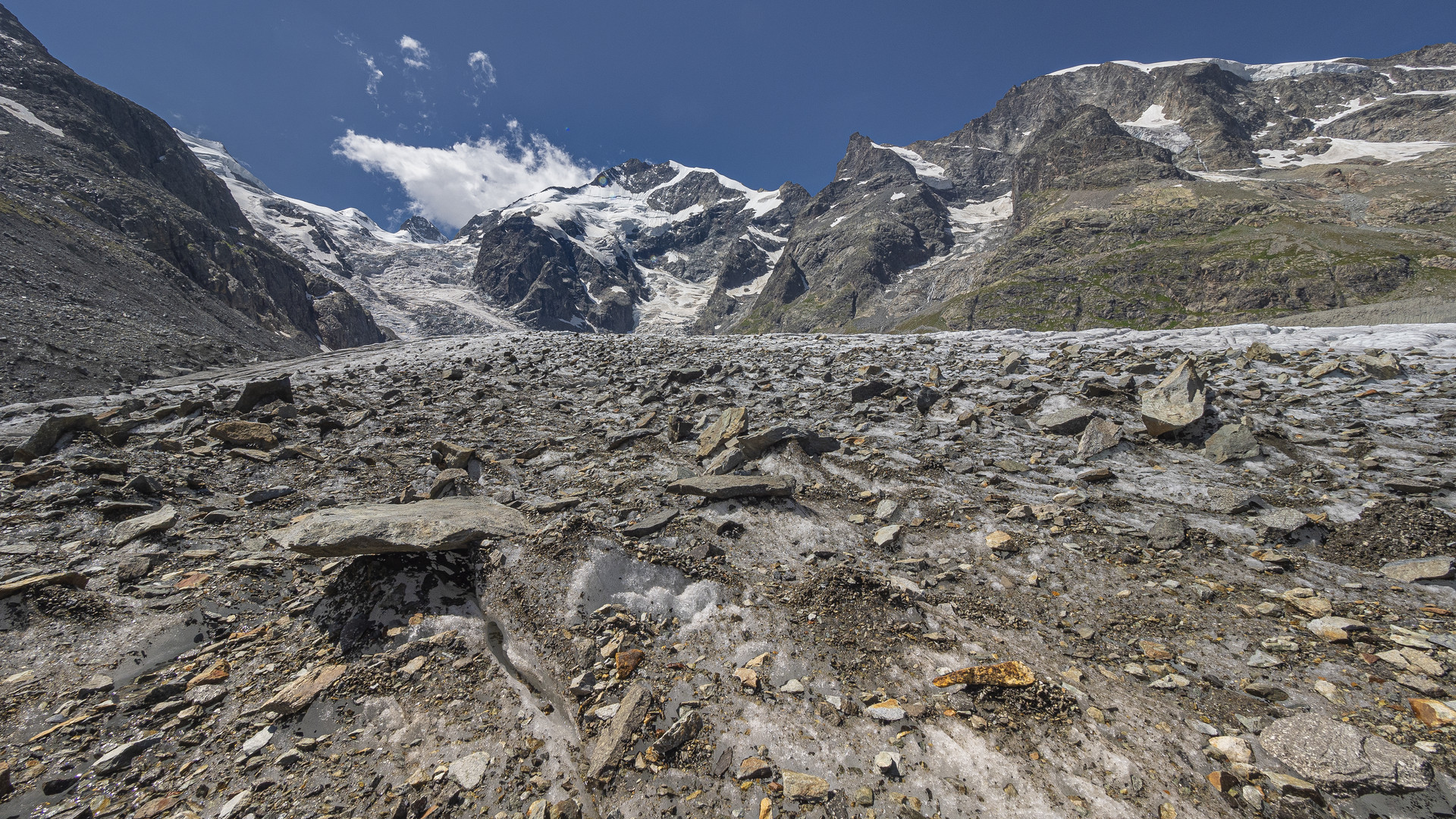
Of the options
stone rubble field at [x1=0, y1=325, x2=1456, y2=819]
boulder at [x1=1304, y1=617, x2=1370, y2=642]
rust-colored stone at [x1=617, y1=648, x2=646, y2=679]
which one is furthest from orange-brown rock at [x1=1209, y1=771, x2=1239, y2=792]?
rust-colored stone at [x1=617, y1=648, x2=646, y2=679]

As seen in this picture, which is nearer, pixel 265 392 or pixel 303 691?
pixel 303 691

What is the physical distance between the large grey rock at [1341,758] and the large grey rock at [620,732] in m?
4.94

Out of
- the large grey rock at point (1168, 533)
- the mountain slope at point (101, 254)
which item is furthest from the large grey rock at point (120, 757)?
the mountain slope at point (101, 254)

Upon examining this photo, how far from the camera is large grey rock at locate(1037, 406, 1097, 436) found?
982cm

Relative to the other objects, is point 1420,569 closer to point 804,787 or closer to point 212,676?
point 804,787

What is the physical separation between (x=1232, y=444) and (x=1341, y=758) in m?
6.72

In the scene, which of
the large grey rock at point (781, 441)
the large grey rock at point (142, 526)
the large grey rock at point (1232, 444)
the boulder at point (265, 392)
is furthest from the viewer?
the boulder at point (265, 392)

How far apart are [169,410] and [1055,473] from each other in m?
18.9

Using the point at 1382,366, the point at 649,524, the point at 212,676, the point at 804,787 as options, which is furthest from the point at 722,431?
the point at 1382,366

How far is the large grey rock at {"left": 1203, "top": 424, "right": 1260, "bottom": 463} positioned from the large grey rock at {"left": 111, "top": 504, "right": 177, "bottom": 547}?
16.3 m

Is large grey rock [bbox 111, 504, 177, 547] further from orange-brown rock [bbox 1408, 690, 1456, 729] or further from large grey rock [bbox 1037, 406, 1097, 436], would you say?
large grey rock [bbox 1037, 406, 1097, 436]

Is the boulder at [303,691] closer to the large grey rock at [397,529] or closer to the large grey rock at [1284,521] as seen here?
the large grey rock at [397,529]

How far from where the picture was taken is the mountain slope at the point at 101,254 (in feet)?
73.0

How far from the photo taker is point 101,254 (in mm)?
38031
